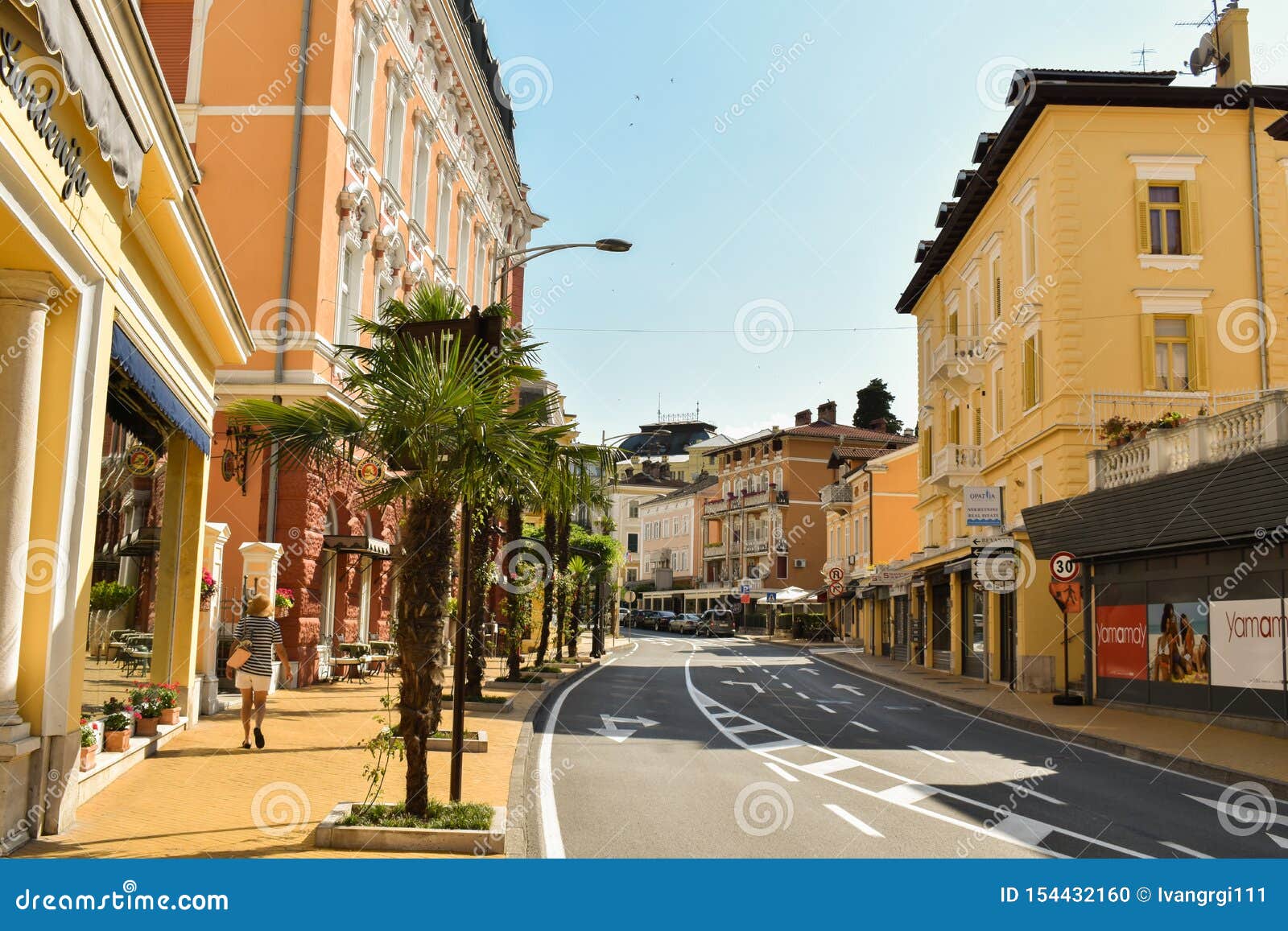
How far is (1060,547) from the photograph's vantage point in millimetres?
22125

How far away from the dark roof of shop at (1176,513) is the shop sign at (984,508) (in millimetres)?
4528

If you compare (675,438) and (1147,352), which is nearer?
(1147,352)

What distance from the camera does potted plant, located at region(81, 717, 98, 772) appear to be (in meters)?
8.85

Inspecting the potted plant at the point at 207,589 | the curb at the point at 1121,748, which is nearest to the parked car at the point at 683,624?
the curb at the point at 1121,748

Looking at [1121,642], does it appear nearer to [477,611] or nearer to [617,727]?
[617,727]

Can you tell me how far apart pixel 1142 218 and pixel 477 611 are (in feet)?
58.7

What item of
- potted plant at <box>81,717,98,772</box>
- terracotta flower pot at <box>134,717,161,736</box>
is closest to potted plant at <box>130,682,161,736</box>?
terracotta flower pot at <box>134,717,161,736</box>

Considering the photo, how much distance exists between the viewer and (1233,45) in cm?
2806

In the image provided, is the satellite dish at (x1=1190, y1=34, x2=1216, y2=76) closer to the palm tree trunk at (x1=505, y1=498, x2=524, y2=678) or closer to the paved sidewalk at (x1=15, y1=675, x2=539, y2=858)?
the palm tree trunk at (x1=505, y1=498, x2=524, y2=678)

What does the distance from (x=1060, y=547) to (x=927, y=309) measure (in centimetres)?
2069

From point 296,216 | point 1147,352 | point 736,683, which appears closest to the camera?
point 296,216

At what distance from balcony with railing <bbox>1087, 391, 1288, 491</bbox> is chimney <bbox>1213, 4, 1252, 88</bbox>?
41.6 ft

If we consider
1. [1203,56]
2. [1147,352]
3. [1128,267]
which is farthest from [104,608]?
[1203,56]

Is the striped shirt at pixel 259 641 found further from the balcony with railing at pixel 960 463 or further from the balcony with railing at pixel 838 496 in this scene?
the balcony with railing at pixel 838 496
